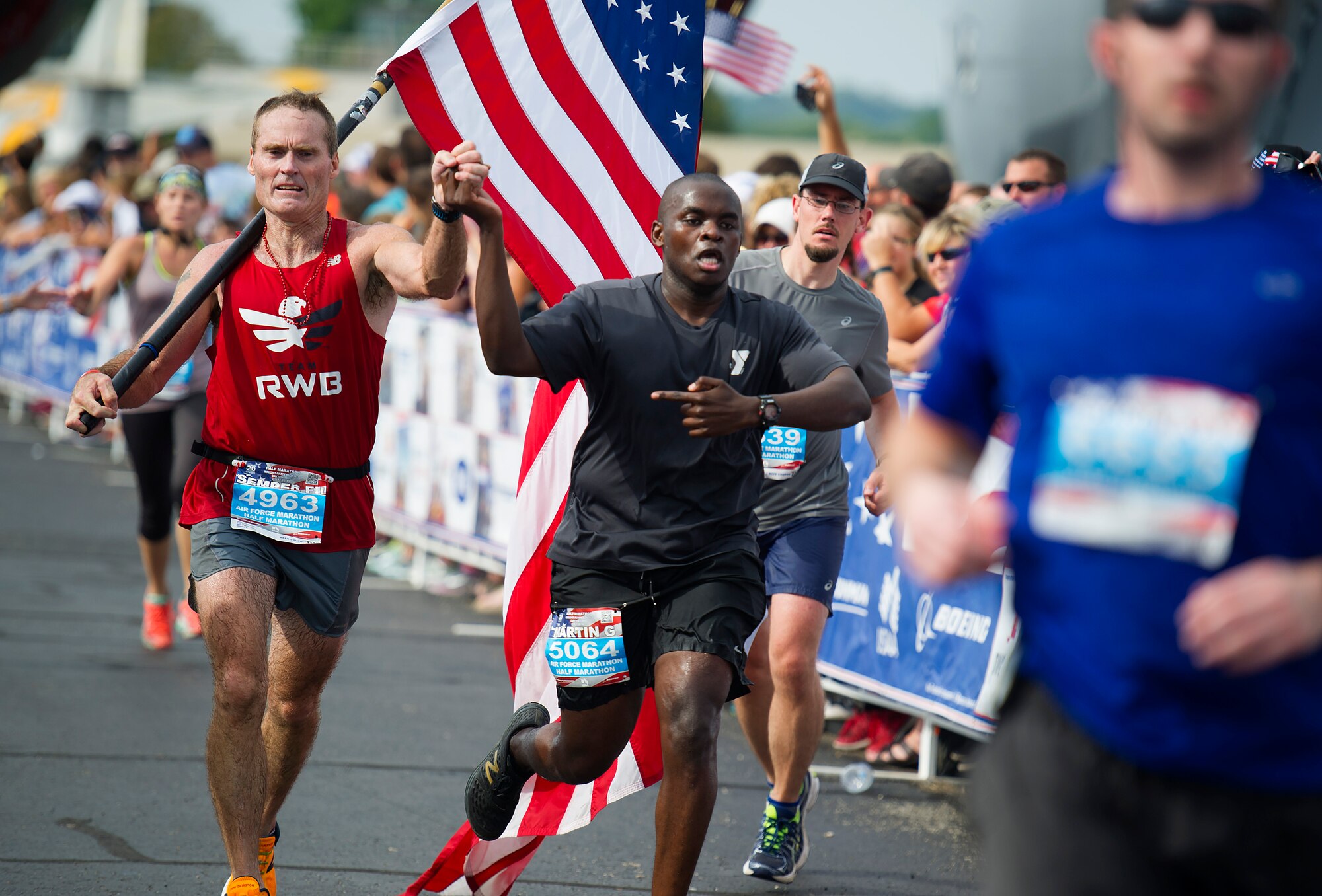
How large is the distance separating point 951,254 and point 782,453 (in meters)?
2.50

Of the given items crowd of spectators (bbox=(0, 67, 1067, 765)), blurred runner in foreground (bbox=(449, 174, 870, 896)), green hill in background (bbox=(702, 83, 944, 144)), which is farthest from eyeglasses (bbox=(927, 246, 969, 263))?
green hill in background (bbox=(702, 83, 944, 144))

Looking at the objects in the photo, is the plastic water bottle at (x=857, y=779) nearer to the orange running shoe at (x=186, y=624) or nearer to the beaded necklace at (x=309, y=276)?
the beaded necklace at (x=309, y=276)

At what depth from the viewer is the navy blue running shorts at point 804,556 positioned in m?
5.69

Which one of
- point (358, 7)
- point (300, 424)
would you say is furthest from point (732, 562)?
point (358, 7)

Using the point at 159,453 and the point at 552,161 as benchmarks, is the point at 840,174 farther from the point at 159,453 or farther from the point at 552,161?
the point at 159,453

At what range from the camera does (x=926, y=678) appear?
22.7 feet

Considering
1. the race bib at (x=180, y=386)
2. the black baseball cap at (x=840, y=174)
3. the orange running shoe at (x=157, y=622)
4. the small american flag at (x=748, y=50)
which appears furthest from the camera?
the small american flag at (x=748, y=50)

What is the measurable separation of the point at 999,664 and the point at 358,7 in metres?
118

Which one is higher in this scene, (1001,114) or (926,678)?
(1001,114)

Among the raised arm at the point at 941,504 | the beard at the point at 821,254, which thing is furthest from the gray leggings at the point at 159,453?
the raised arm at the point at 941,504

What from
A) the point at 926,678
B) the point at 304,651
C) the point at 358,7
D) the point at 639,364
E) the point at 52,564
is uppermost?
the point at 358,7

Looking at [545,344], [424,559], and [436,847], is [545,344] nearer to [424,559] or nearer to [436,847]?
[436,847]

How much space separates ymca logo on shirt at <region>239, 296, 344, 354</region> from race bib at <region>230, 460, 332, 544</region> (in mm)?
368

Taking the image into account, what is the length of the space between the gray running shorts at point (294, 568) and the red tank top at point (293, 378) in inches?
1.7
